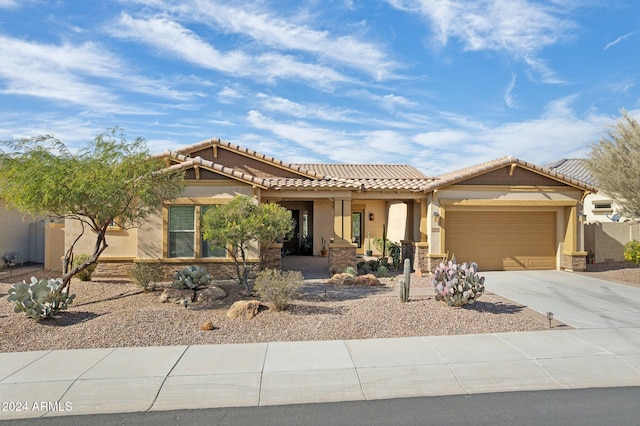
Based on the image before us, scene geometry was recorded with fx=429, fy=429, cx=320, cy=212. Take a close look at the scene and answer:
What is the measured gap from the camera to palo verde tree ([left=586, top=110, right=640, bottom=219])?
14.4 meters

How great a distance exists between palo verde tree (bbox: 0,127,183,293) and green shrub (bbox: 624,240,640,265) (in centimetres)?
1697

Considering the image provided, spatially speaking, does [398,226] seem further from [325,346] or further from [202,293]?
[325,346]

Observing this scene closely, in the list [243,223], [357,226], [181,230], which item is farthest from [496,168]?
[181,230]

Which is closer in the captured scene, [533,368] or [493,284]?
[533,368]

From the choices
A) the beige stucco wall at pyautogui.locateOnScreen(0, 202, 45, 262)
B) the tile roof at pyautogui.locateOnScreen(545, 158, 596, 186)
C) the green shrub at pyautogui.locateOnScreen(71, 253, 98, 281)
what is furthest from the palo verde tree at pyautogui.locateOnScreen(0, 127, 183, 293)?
the tile roof at pyautogui.locateOnScreen(545, 158, 596, 186)

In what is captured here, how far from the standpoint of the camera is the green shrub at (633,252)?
1620cm

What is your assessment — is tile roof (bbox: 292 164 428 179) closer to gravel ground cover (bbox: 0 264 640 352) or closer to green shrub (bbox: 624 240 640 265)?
green shrub (bbox: 624 240 640 265)

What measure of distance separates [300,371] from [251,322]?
8.52 feet

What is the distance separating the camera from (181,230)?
43.9 feet

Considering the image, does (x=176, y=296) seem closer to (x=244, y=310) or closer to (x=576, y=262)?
(x=244, y=310)

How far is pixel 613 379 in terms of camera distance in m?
5.84

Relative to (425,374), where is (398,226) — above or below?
above

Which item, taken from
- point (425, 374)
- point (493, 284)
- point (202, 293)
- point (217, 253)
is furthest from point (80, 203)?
point (493, 284)

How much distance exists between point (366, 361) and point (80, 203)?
6.56 meters
